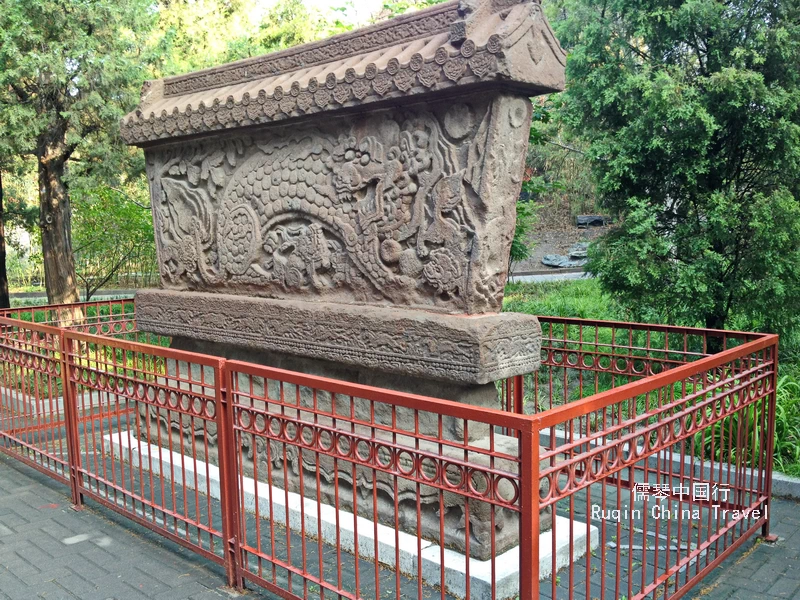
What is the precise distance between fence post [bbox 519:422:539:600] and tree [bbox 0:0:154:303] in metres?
7.64

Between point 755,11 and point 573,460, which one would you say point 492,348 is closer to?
point 573,460

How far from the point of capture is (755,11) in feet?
19.6

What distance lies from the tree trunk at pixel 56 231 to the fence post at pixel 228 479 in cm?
655

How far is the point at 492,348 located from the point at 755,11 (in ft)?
15.2

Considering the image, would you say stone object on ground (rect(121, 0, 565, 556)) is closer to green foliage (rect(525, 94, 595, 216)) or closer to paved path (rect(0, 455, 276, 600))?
paved path (rect(0, 455, 276, 600))

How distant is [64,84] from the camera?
26.4 ft

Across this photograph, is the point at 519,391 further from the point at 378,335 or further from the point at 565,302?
the point at 565,302

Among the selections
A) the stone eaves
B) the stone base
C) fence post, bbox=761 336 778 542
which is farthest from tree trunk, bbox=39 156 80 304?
fence post, bbox=761 336 778 542

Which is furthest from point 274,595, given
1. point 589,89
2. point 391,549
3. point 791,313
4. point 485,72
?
point 589,89

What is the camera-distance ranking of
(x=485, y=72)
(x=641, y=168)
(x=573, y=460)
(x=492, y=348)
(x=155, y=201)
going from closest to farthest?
(x=573, y=460)
(x=485, y=72)
(x=492, y=348)
(x=155, y=201)
(x=641, y=168)

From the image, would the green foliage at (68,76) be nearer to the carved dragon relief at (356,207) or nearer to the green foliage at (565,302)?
the carved dragon relief at (356,207)

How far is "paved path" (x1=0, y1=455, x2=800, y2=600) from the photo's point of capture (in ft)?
10.7

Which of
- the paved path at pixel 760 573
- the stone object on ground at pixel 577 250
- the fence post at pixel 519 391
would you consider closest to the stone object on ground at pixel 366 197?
the fence post at pixel 519 391

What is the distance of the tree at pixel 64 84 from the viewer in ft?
25.4
